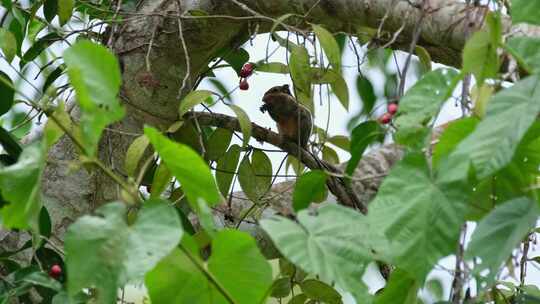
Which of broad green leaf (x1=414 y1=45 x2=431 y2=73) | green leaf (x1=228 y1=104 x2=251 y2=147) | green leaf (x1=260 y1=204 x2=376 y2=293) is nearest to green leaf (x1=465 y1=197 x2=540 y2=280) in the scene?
green leaf (x1=260 y1=204 x2=376 y2=293)

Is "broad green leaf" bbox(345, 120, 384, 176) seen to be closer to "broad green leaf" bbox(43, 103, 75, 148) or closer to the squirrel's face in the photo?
"broad green leaf" bbox(43, 103, 75, 148)

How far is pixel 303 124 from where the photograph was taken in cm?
263

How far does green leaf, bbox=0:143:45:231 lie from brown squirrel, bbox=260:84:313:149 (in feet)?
4.92

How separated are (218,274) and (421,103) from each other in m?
0.32

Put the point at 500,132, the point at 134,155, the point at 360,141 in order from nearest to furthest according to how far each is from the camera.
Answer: the point at 500,132, the point at 360,141, the point at 134,155

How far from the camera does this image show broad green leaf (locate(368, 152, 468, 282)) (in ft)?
3.12

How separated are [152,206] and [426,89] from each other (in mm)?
365

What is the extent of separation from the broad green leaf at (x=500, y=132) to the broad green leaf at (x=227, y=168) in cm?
140

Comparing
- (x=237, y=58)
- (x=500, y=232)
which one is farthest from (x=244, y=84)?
(x=500, y=232)

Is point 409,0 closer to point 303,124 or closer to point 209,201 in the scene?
point 303,124

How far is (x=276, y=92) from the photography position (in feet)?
8.91

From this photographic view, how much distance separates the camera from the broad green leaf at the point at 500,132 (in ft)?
2.89

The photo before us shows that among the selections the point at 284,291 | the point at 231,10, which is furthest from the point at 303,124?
the point at 284,291

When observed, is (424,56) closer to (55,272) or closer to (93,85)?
(55,272)
